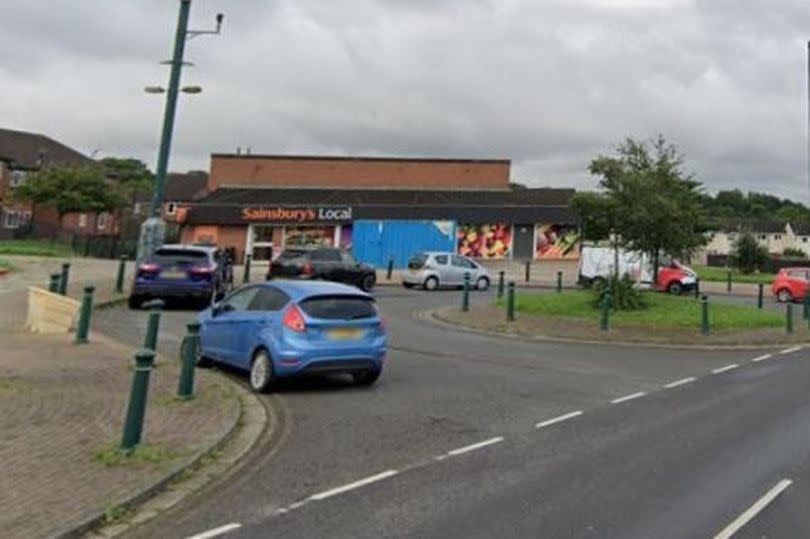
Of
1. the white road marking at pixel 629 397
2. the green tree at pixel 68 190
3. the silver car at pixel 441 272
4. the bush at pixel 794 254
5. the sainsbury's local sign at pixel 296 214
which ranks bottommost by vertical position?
the white road marking at pixel 629 397

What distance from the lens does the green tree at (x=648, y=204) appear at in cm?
2208

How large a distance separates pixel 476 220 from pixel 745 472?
42.2 meters

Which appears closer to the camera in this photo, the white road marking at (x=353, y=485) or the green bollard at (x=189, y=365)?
the white road marking at (x=353, y=485)

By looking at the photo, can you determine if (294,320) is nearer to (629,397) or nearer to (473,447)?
(473,447)

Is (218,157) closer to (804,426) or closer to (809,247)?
(804,426)

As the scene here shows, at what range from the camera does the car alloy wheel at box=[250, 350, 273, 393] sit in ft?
38.1

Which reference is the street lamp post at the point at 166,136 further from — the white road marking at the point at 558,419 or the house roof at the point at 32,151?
the house roof at the point at 32,151

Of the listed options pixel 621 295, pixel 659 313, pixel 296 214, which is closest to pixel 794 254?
pixel 296 214

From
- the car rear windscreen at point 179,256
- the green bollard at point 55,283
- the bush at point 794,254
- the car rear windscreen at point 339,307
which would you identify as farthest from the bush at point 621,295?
the bush at point 794,254

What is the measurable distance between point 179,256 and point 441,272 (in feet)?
51.3

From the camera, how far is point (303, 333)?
11.5 metres

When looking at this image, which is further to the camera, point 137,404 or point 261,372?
point 261,372

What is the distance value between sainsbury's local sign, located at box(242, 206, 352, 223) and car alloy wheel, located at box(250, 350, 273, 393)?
38629mm

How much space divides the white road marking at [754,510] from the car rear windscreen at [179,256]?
17300 millimetres
